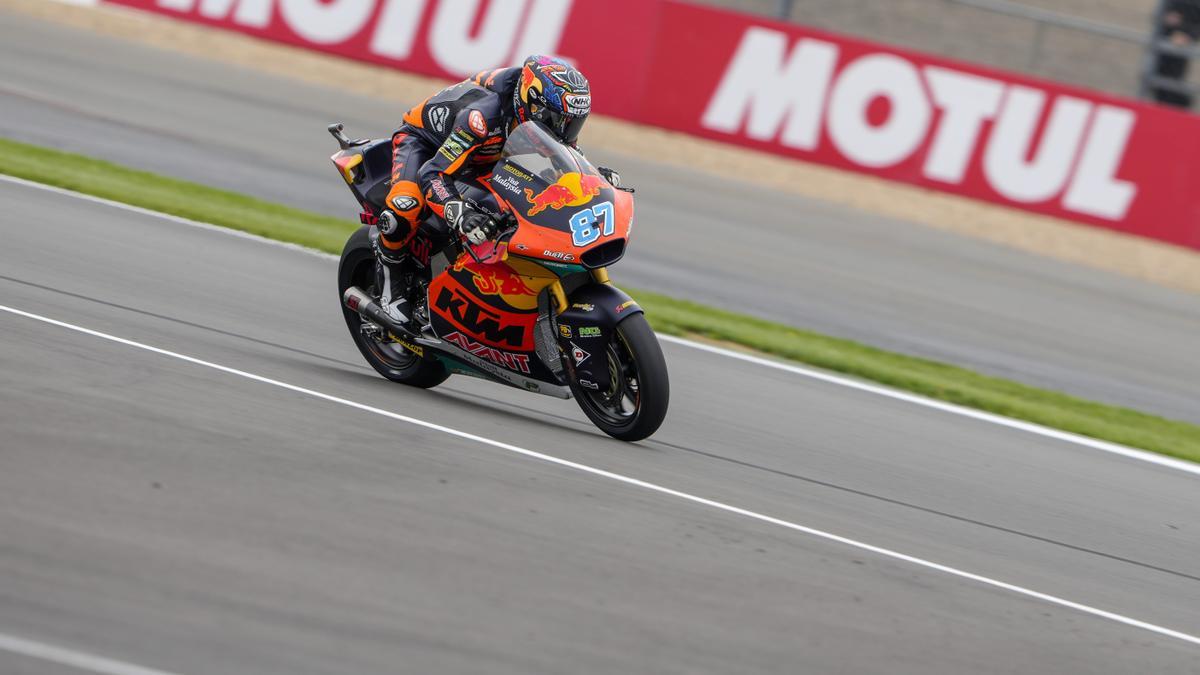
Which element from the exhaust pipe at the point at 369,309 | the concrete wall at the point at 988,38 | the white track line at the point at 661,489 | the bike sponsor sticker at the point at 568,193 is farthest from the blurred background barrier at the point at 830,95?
the white track line at the point at 661,489

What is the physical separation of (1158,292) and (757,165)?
5.48 m

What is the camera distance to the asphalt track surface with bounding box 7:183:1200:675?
504 centimetres

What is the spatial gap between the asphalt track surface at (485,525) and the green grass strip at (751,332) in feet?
3.79

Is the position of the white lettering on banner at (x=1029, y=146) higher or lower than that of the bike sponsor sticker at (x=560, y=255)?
higher

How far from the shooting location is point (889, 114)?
65.7 ft

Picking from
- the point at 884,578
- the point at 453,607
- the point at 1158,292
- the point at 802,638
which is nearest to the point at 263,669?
the point at 453,607

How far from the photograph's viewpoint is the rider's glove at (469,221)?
789cm

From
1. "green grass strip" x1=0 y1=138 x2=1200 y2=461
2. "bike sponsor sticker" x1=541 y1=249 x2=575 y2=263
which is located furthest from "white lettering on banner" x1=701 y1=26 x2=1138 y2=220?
"bike sponsor sticker" x1=541 y1=249 x2=575 y2=263

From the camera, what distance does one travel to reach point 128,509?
570 cm

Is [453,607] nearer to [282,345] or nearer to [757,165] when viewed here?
[282,345]

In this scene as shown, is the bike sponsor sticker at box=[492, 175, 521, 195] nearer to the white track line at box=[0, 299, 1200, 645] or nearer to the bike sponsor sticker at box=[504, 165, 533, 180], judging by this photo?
the bike sponsor sticker at box=[504, 165, 533, 180]

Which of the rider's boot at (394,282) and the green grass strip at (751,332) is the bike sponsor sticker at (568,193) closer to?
the rider's boot at (394,282)

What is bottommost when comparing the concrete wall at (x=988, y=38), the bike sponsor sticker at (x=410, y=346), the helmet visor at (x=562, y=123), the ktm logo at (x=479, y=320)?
the bike sponsor sticker at (x=410, y=346)

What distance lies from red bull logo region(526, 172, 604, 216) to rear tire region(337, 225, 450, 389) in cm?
135
